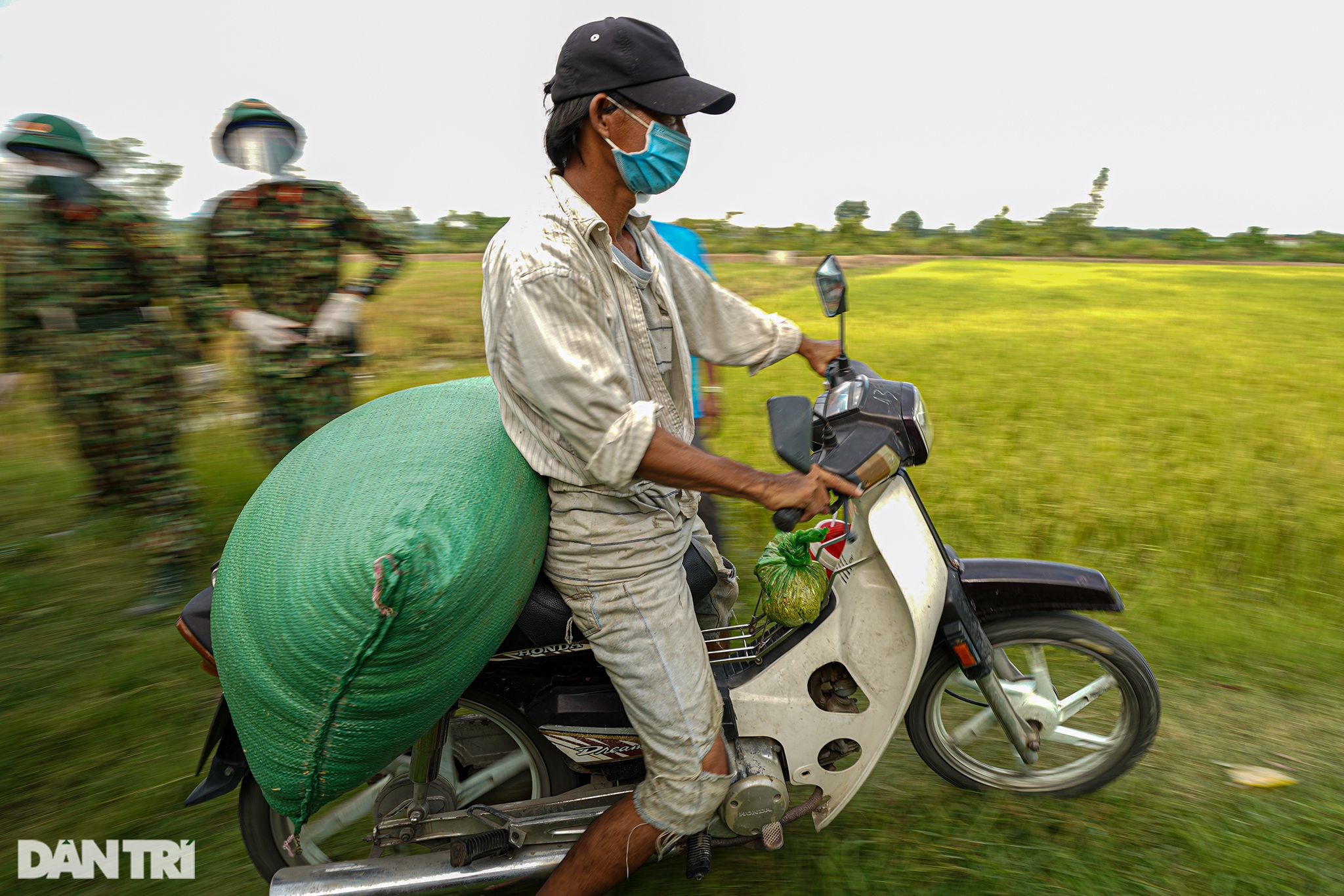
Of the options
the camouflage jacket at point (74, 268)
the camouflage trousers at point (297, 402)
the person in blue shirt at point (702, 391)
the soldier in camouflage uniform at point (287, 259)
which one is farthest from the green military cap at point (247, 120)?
the person in blue shirt at point (702, 391)

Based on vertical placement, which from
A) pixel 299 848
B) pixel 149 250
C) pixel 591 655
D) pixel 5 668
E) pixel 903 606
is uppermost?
pixel 149 250

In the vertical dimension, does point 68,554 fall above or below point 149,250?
below

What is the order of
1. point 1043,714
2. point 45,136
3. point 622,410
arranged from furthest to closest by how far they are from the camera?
point 45,136 → point 1043,714 → point 622,410

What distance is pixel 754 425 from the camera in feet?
Answer: 18.0

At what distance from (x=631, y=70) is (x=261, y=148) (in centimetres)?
284

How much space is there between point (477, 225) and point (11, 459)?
413 centimetres

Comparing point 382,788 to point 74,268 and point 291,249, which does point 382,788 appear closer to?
point 291,249

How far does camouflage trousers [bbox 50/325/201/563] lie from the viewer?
12.6 ft

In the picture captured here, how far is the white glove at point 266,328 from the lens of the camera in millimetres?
3715

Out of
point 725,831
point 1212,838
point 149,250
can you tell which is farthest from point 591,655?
point 149,250

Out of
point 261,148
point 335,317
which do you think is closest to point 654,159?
point 335,317

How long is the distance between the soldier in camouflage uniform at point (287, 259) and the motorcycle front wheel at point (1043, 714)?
308 centimetres

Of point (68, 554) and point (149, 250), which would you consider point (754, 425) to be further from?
point (68, 554)

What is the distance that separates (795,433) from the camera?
165cm
